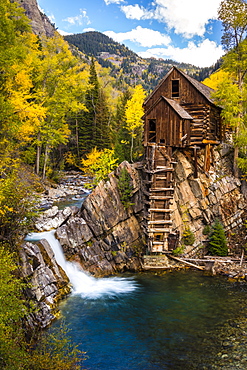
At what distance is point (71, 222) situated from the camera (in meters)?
19.1

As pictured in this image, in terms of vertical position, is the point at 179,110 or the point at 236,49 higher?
the point at 236,49

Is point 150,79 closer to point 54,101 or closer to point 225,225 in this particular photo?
point 54,101

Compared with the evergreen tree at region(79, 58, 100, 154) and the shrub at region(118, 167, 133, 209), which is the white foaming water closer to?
the shrub at region(118, 167, 133, 209)

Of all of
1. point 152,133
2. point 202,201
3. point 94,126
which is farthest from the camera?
point 94,126

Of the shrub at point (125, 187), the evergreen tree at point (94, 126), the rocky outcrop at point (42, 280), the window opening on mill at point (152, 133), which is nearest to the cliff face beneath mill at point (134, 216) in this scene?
the shrub at point (125, 187)

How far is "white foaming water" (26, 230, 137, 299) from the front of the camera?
16047 mm

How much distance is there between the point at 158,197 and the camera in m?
20.4

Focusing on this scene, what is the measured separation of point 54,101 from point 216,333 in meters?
27.0

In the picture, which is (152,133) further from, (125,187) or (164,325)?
(164,325)

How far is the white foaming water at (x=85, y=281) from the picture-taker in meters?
16.0

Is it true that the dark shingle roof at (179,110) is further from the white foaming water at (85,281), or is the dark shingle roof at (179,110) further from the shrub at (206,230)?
the white foaming water at (85,281)

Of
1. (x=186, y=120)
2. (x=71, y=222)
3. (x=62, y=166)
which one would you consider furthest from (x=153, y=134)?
(x=62, y=166)

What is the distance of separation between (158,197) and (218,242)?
5.46 meters

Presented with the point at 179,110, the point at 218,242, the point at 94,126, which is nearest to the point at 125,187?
the point at 179,110
